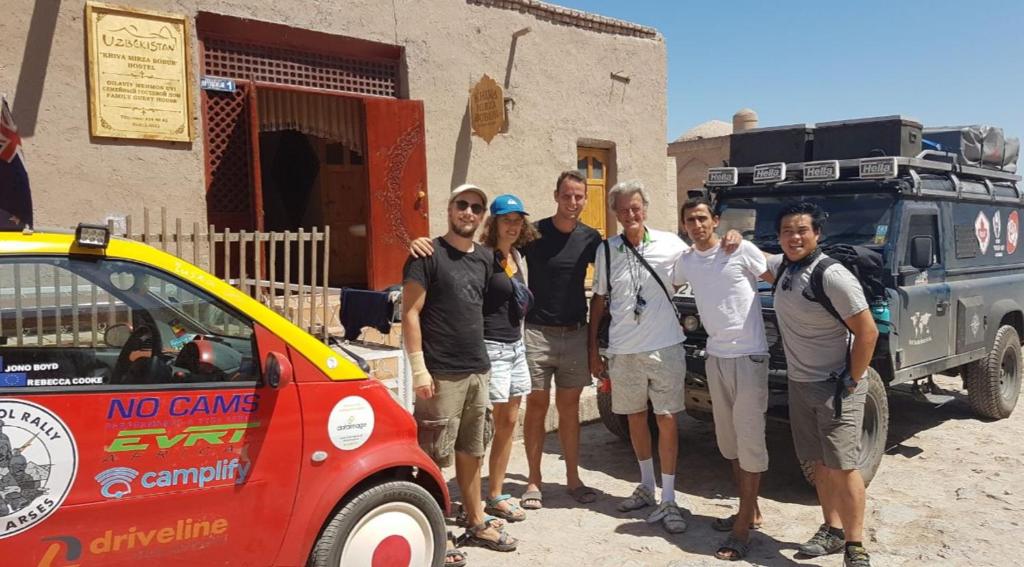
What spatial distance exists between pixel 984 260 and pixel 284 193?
921 cm

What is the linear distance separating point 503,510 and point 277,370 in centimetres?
211

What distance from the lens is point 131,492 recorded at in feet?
8.33

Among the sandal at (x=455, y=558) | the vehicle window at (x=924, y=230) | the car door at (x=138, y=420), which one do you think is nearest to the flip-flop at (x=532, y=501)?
the sandal at (x=455, y=558)

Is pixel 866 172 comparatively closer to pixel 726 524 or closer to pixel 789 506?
pixel 789 506

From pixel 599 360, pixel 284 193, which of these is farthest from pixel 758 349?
pixel 284 193

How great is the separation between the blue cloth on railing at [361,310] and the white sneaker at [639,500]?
1.83 meters

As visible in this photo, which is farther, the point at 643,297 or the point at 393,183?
the point at 393,183

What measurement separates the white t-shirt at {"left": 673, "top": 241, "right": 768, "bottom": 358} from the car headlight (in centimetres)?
109

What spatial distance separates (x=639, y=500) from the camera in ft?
15.0

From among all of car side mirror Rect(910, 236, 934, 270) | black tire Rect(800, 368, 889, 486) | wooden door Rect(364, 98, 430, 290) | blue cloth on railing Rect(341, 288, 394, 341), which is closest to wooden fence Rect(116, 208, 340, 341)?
blue cloth on railing Rect(341, 288, 394, 341)

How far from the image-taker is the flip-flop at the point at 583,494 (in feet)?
15.6

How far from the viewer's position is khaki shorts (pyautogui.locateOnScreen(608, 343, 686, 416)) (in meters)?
4.30

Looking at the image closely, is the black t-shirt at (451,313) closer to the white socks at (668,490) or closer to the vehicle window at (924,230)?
the white socks at (668,490)

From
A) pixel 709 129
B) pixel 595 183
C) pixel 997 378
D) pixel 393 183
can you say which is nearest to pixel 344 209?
pixel 393 183
